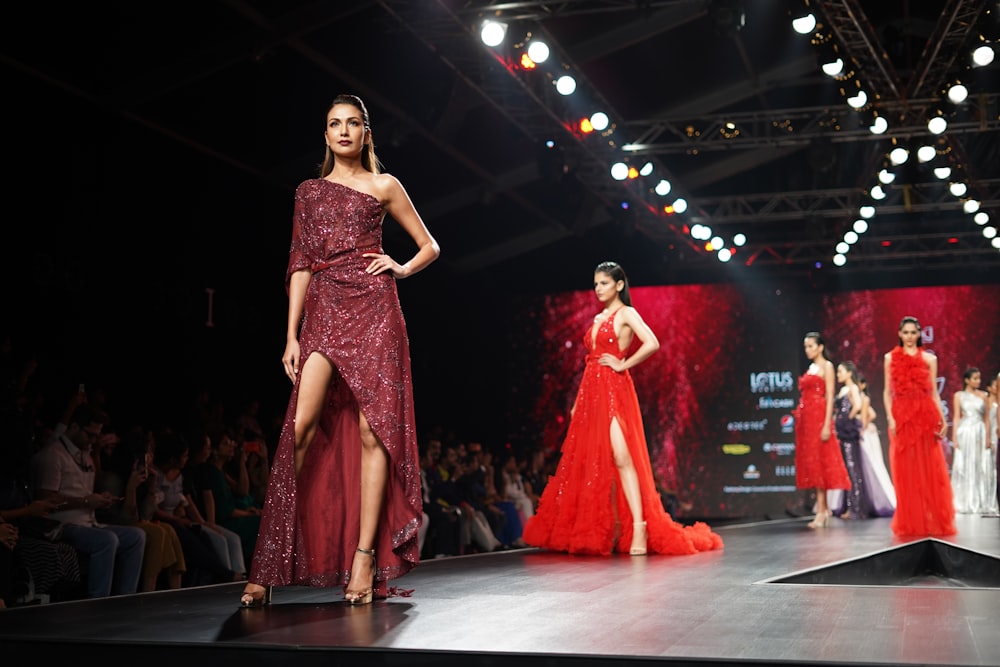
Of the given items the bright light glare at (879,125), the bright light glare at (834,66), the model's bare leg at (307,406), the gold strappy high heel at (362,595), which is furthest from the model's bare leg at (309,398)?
the bright light glare at (879,125)

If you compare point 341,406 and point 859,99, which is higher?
point 859,99

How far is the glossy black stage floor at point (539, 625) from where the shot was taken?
213 centimetres

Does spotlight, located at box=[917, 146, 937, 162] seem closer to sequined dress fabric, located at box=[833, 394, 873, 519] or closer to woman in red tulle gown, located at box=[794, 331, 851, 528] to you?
sequined dress fabric, located at box=[833, 394, 873, 519]

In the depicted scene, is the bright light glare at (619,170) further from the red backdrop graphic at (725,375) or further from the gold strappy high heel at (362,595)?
the gold strappy high heel at (362,595)

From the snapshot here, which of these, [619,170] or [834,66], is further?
[619,170]

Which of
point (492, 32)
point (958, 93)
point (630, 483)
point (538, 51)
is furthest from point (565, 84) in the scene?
point (630, 483)

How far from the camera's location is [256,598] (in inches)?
114

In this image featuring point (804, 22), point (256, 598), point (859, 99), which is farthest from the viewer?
point (859, 99)

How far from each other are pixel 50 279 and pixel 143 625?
515cm

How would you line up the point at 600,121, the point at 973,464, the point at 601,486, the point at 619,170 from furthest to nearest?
the point at 973,464, the point at 619,170, the point at 600,121, the point at 601,486

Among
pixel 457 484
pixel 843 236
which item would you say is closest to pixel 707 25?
pixel 843 236

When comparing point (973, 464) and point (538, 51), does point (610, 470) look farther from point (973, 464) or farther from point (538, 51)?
point (973, 464)

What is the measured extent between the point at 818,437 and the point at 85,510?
536cm

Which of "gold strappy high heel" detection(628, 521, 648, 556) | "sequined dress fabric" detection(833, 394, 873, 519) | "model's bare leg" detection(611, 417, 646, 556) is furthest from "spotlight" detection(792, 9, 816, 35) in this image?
"gold strappy high heel" detection(628, 521, 648, 556)
